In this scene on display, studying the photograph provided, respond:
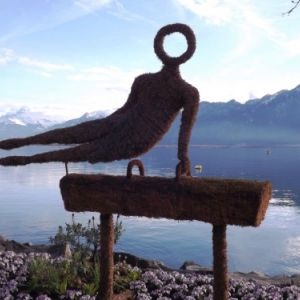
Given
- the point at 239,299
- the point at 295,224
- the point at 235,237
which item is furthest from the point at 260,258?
Result: the point at 239,299

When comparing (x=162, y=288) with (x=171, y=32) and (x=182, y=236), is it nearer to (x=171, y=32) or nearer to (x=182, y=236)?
(x=171, y=32)

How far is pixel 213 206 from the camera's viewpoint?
601 cm

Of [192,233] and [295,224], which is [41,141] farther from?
[295,224]

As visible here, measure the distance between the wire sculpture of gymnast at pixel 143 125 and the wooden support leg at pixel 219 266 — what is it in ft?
3.67

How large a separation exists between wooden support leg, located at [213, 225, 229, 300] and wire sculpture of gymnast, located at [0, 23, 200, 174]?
1.12m

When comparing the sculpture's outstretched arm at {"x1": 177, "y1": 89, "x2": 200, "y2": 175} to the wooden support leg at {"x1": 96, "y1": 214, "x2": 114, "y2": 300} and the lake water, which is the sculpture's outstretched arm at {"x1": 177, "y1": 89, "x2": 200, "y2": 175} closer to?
the wooden support leg at {"x1": 96, "y1": 214, "x2": 114, "y2": 300}

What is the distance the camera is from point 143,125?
6469 millimetres

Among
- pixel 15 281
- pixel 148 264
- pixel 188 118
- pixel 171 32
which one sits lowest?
pixel 148 264

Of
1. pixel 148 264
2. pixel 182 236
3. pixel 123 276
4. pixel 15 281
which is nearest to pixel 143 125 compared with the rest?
pixel 123 276

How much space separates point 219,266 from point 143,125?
2.42 metres

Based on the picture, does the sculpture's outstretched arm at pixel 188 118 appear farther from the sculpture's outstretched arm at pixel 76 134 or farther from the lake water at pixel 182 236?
the lake water at pixel 182 236

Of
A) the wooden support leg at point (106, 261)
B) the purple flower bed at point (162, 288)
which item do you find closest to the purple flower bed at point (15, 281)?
the purple flower bed at point (162, 288)

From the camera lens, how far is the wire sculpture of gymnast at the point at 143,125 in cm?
642

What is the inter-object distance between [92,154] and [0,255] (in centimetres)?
529
